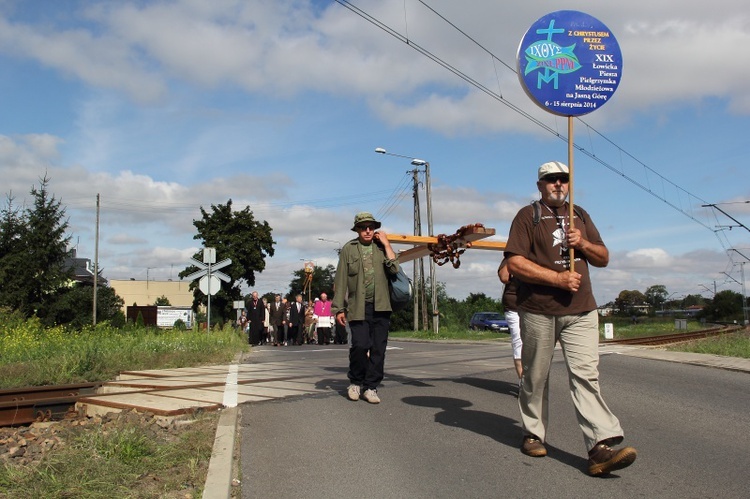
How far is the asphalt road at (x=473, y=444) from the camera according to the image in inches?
152

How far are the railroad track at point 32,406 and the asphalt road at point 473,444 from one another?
2757mm

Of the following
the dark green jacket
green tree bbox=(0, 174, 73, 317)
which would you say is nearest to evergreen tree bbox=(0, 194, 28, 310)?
green tree bbox=(0, 174, 73, 317)

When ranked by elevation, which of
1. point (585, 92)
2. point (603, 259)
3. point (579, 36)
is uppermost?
point (579, 36)

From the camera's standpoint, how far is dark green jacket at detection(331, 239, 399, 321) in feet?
21.4

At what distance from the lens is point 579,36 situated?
507 cm

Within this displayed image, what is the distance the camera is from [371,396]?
665cm

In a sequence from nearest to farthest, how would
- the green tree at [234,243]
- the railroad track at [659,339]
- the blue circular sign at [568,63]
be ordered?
1. the blue circular sign at [568,63]
2. the railroad track at [659,339]
3. the green tree at [234,243]

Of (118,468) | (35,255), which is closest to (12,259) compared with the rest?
(35,255)

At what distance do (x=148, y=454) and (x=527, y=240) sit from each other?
2.97 metres

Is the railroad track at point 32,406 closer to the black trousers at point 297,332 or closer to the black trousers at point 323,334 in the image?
the black trousers at point 323,334

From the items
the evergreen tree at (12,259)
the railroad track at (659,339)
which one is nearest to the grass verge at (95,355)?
the railroad track at (659,339)

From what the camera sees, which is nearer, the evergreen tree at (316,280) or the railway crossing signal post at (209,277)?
the railway crossing signal post at (209,277)

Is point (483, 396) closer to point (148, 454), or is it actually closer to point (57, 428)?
point (148, 454)

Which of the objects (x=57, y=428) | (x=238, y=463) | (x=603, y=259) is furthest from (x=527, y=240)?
(x=57, y=428)
